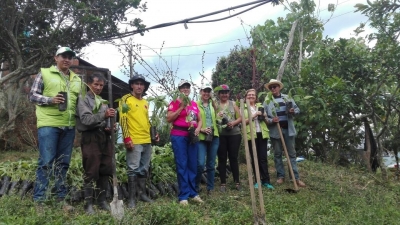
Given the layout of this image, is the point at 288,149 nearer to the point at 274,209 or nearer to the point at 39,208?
the point at 274,209

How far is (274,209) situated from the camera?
13.9 ft

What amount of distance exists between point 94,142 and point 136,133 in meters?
0.60

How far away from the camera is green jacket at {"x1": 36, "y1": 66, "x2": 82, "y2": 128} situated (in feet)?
12.7

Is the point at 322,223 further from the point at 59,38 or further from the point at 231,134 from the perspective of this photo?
the point at 59,38

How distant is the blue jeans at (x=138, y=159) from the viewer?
452 centimetres

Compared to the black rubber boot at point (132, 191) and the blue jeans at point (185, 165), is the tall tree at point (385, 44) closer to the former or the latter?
Result: the blue jeans at point (185, 165)

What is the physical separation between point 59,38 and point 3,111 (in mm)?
3095

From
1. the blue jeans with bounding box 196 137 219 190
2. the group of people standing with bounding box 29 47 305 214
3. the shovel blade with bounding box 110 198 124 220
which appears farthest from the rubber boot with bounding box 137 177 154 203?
the shovel blade with bounding box 110 198 124 220

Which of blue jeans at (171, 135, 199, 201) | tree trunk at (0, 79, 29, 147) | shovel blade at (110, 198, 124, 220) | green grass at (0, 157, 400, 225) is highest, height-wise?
tree trunk at (0, 79, 29, 147)

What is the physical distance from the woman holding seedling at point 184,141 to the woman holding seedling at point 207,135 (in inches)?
11.0

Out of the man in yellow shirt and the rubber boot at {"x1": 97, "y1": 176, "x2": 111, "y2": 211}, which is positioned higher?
the man in yellow shirt

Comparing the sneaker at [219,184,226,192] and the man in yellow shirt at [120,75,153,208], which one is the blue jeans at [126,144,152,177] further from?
the sneaker at [219,184,226,192]

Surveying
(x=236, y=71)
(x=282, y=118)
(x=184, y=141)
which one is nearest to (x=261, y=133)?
(x=282, y=118)

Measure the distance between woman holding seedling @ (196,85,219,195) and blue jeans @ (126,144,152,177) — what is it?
2.55ft
